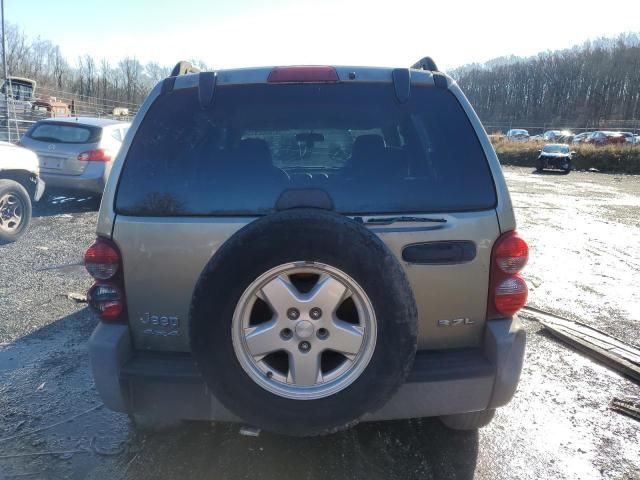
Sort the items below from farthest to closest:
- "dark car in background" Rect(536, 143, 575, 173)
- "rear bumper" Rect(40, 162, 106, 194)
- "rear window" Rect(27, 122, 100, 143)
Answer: "dark car in background" Rect(536, 143, 575, 173) < "rear window" Rect(27, 122, 100, 143) < "rear bumper" Rect(40, 162, 106, 194)

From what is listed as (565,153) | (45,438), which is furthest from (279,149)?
(565,153)

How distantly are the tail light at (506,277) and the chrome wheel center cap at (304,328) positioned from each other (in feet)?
2.90

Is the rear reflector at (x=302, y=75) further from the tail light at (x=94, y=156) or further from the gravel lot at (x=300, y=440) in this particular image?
the tail light at (x=94, y=156)

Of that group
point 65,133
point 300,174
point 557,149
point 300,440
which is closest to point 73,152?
point 65,133

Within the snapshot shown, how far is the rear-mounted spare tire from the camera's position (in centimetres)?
192

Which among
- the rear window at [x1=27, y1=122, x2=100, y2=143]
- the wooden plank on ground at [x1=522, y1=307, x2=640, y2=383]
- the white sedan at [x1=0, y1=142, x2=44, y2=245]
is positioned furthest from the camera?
the rear window at [x1=27, y1=122, x2=100, y2=143]

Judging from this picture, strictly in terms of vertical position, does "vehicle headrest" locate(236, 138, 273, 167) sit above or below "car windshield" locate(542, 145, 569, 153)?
below

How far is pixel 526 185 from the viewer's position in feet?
62.4

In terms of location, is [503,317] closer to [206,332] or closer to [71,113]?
[206,332]

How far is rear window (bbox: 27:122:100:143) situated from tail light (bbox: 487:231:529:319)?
872cm

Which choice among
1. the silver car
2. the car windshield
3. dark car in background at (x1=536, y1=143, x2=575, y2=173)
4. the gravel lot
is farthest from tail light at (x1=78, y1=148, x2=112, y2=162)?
the car windshield

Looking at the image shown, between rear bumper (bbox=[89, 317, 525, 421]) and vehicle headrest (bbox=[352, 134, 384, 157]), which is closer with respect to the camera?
rear bumper (bbox=[89, 317, 525, 421])

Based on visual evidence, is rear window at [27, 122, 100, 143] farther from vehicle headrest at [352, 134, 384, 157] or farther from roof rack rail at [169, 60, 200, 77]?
vehicle headrest at [352, 134, 384, 157]

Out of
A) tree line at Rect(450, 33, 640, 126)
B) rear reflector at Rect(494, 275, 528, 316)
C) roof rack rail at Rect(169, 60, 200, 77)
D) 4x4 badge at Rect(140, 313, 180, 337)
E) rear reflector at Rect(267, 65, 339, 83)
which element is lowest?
4x4 badge at Rect(140, 313, 180, 337)
